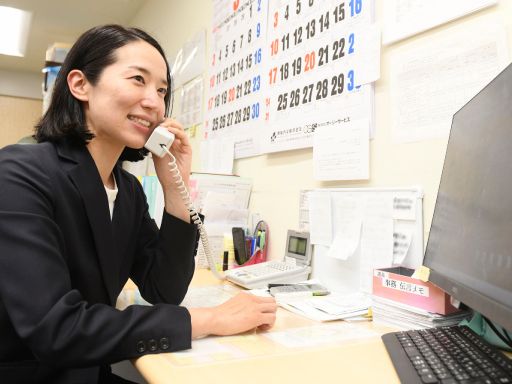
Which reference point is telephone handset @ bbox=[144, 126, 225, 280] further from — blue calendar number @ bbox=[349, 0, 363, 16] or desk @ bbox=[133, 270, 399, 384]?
blue calendar number @ bbox=[349, 0, 363, 16]

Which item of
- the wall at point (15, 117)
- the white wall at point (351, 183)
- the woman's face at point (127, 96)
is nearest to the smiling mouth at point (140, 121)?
the woman's face at point (127, 96)

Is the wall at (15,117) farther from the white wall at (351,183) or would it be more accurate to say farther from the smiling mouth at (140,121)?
the smiling mouth at (140,121)

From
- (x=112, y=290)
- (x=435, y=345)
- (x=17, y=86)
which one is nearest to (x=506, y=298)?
(x=435, y=345)

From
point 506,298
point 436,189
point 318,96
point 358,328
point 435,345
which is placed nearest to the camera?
point 506,298

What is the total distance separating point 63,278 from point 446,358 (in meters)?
0.62

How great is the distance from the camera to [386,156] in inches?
44.8

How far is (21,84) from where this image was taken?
18.0ft

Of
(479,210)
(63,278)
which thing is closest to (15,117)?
(63,278)

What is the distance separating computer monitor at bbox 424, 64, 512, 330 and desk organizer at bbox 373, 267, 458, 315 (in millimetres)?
43

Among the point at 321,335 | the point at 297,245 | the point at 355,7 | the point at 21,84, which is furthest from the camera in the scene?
the point at 21,84

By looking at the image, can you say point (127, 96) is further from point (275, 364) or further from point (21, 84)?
point (21, 84)

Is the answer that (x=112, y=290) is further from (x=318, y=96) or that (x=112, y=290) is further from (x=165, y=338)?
(x=318, y=96)

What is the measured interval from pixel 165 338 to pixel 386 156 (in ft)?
2.48

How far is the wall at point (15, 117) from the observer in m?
5.46
